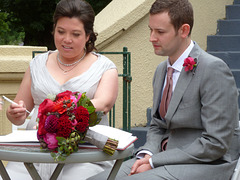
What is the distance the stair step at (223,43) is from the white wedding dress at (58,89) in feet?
9.58

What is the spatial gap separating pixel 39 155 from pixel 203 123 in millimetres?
947

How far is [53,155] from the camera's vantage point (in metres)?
2.48

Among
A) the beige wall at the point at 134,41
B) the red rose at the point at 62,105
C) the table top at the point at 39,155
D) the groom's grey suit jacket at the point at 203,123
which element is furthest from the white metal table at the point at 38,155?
the beige wall at the point at 134,41

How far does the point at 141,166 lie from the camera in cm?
295

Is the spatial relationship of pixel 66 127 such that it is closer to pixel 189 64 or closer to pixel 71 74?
pixel 189 64

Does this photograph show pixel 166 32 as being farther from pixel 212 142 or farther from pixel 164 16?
pixel 212 142

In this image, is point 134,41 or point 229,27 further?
point 229,27

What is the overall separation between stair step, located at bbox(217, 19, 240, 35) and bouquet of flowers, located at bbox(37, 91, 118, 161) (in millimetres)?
4324

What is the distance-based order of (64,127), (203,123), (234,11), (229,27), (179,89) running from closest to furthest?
1. (64,127)
2. (203,123)
3. (179,89)
4. (229,27)
5. (234,11)

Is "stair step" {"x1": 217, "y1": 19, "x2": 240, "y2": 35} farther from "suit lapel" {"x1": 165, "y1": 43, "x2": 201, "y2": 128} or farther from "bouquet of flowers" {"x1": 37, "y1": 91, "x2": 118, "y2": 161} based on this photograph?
"bouquet of flowers" {"x1": 37, "y1": 91, "x2": 118, "y2": 161}

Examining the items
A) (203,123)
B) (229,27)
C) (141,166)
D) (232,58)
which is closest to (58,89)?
(141,166)

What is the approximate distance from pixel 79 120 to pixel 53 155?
0.22 m

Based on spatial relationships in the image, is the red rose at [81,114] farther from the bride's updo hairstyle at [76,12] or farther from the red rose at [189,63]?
the bride's updo hairstyle at [76,12]

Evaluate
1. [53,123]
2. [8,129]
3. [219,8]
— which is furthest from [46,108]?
[219,8]
